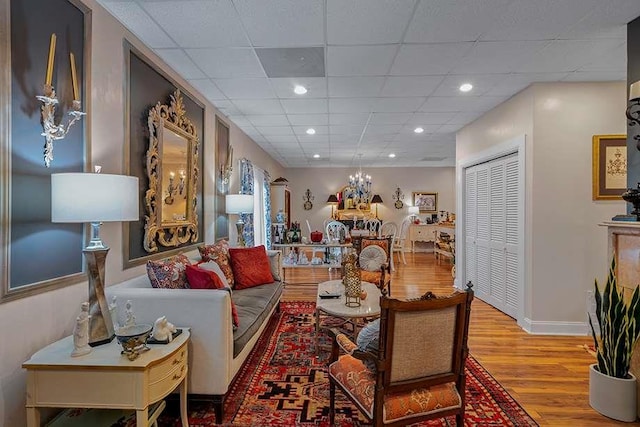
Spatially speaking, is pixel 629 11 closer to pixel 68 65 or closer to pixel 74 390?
pixel 68 65

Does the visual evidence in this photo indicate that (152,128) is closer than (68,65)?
No

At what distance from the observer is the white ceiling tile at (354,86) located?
11.8ft

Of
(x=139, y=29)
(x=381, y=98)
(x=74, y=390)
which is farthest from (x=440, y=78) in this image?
(x=74, y=390)

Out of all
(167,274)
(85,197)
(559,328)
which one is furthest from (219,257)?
(559,328)

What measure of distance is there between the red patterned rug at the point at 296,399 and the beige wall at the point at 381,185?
311 inches

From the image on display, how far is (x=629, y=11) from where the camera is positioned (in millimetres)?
2402

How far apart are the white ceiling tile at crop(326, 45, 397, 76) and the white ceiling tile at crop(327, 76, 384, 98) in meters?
0.13

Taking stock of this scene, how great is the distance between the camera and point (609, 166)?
3654 millimetres

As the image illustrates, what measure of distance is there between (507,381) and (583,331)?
1713 mm

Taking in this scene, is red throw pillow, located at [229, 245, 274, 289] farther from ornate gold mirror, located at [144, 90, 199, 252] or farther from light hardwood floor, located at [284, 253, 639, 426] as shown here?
light hardwood floor, located at [284, 253, 639, 426]

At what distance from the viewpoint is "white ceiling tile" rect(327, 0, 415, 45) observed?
2.32 m

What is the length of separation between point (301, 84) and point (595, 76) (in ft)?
10.2

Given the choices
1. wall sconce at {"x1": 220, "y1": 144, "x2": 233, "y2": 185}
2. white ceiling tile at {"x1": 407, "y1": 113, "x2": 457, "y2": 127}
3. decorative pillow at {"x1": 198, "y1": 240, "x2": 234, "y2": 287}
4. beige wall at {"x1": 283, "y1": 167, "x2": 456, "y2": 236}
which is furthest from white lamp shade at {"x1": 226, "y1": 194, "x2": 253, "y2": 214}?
beige wall at {"x1": 283, "y1": 167, "x2": 456, "y2": 236}

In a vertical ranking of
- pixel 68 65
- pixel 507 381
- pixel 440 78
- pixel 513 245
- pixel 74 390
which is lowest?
pixel 507 381
